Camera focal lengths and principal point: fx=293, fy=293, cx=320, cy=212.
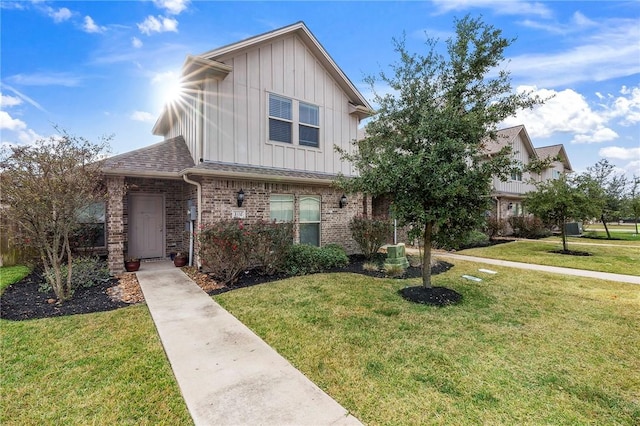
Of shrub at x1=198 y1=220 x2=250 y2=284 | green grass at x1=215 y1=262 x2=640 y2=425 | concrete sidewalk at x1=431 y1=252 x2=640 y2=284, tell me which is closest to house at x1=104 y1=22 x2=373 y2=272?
shrub at x1=198 y1=220 x2=250 y2=284

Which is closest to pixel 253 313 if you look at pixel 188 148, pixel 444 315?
pixel 444 315

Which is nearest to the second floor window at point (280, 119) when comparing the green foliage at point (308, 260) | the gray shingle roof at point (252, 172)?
the gray shingle roof at point (252, 172)

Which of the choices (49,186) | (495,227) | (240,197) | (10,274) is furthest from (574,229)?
(10,274)

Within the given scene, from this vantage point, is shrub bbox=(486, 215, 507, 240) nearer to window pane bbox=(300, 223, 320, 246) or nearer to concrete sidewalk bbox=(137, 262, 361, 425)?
window pane bbox=(300, 223, 320, 246)

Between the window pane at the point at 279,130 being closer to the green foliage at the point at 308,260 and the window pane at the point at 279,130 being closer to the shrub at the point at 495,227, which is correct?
the green foliage at the point at 308,260

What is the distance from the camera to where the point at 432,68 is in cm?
571

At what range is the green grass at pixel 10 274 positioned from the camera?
271 inches

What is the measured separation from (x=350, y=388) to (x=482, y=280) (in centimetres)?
605

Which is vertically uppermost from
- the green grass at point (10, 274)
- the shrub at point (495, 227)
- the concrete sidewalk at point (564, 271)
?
the shrub at point (495, 227)

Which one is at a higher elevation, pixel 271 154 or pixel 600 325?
pixel 271 154

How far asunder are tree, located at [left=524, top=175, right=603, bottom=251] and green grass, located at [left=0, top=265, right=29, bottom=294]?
1841 cm

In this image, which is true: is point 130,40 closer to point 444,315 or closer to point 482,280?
point 444,315

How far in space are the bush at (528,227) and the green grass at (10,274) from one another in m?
24.1

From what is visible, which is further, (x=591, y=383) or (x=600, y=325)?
(x=600, y=325)
